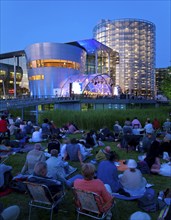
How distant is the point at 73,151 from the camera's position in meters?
10.0

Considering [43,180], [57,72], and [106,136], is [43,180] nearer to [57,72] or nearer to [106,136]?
[106,136]

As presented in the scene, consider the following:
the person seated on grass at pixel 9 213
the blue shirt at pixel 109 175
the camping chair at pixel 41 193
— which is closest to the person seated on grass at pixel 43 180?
the camping chair at pixel 41 193

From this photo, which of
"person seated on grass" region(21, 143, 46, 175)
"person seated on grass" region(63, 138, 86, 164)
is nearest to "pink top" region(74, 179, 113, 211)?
"person seated on grass" region(21, 143, 46, 175)

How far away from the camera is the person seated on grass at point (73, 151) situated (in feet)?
32.6

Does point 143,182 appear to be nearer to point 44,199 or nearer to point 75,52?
point 44,199

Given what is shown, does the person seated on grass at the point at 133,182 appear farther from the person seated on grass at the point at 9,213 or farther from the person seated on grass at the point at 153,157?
the person seated on grass at the point at 9,213

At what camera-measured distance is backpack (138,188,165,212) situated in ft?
18.5

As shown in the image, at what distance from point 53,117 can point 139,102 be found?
40048 mm

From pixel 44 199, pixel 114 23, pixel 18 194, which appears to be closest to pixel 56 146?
pixel 18 194

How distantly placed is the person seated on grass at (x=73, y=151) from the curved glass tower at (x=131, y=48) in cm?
9329

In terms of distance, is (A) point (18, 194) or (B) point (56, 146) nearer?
(A) point (18, 194)

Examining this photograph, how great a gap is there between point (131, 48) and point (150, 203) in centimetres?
10289

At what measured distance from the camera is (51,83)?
207ft

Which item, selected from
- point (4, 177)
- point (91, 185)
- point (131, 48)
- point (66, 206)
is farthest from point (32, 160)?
point (131, 48)
